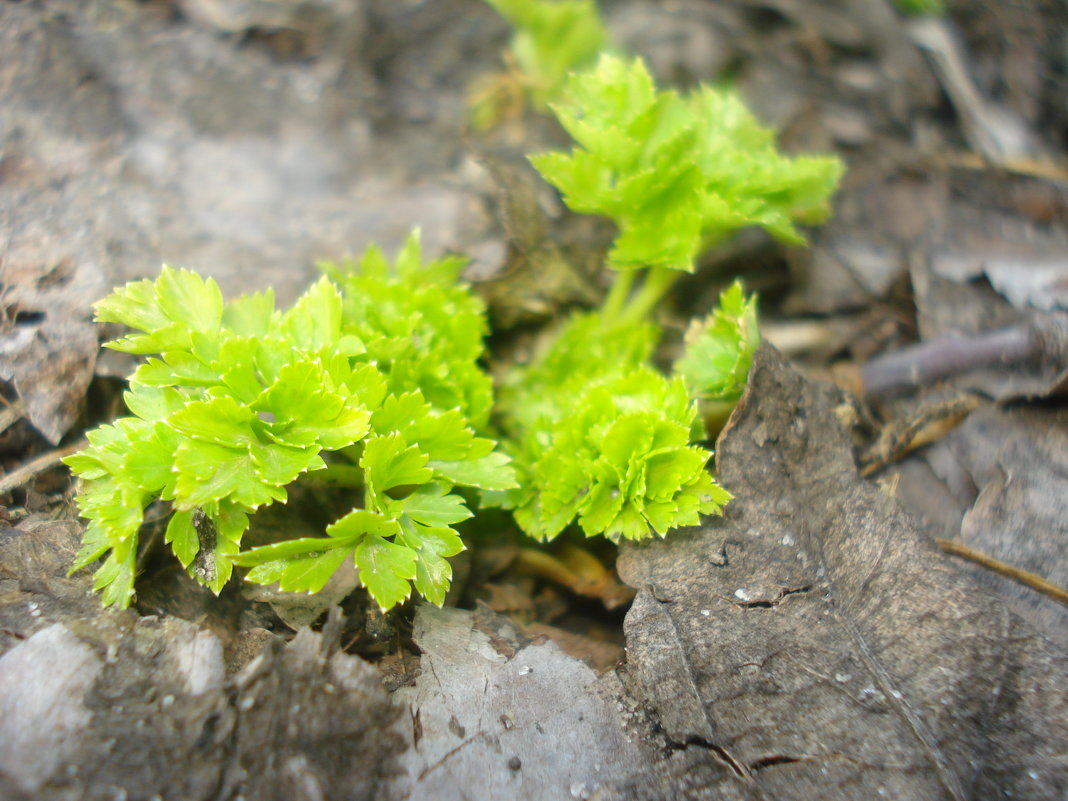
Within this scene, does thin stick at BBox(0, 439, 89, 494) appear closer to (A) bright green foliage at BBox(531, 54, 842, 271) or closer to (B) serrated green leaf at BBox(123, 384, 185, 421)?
(B) serrated green leaf at BBox(123, 384, 185, 421)

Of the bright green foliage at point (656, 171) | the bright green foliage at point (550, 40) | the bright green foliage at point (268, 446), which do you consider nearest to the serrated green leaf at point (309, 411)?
the bright green foliage at point (268, 446)

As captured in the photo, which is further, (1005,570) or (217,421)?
(1005,570)

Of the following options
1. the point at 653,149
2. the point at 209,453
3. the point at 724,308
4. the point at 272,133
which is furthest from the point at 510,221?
the point at 209,453

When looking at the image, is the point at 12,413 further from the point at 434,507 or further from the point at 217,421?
the point at 434,507

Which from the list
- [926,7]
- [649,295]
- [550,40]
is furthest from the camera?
[926,7]

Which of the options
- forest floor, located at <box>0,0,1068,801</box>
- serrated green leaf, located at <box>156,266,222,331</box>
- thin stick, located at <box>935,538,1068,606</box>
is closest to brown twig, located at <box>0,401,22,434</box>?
forest floor, located at <box>0,0,1068,801</box>

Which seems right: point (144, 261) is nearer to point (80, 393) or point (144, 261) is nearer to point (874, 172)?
point (80, 393)

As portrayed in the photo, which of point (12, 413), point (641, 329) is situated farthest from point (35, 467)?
point (641, 329)
